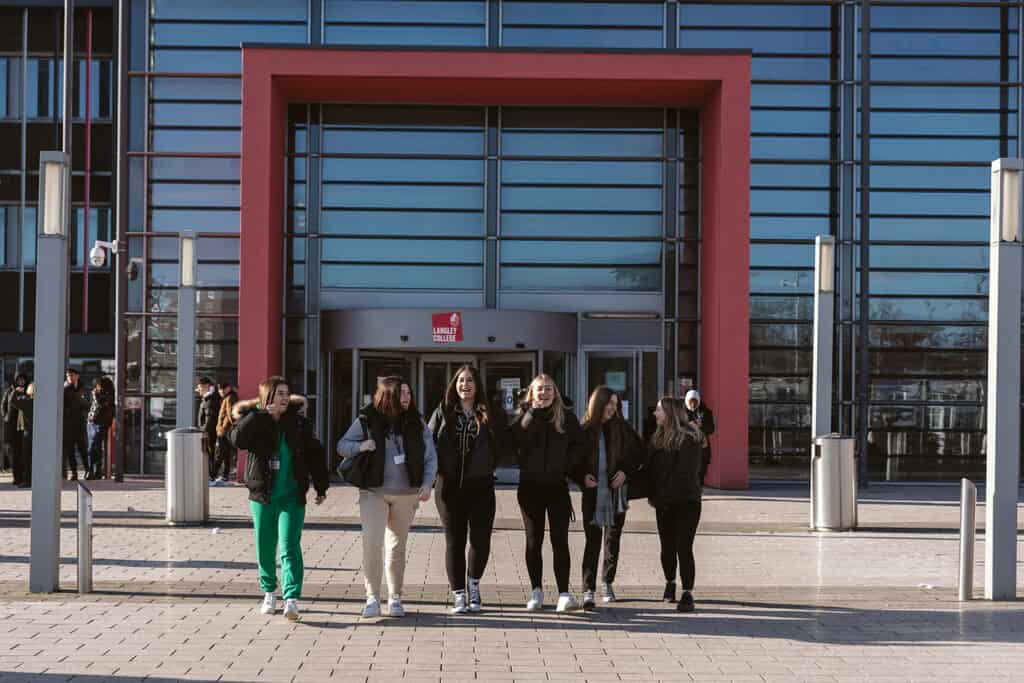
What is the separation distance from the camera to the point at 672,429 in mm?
9867

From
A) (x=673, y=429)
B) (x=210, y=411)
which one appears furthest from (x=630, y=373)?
(x=673, y=429)

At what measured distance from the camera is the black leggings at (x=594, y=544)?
9633mm

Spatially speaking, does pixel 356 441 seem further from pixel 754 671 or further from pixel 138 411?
pixel 138 411

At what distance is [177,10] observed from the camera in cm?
2339

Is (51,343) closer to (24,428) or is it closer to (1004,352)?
(1004,352)

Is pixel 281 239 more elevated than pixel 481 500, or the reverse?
pixel 281 239

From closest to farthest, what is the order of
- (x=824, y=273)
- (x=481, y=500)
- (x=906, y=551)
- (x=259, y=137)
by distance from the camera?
(x=481, y=500) < (x=906, y=551) < (x=824, y=273) < (x=259, y=137)

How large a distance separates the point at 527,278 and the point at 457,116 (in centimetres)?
315

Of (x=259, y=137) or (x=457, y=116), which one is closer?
(x=259, y=137)

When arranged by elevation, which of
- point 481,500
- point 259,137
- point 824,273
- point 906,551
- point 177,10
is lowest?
point 906,551

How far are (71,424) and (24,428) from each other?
92cm

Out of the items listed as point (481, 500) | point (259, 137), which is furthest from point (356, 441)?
point (259, 137)

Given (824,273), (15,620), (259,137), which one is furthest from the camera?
(259,137)

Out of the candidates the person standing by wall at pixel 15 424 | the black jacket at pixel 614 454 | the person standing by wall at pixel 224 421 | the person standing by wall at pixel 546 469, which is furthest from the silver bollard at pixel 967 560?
the person standing by wall at pixel 15 424
